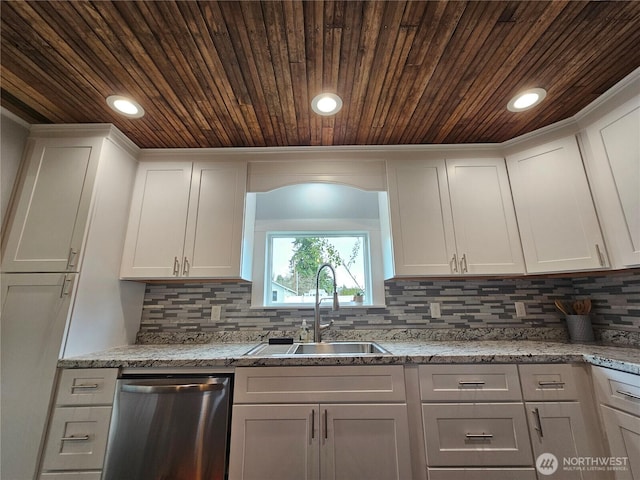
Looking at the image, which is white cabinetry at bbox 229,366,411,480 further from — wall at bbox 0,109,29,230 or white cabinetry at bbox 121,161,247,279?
wall at bbox 0,109,29,230

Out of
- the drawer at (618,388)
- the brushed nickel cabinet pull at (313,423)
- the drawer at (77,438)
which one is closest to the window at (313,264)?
the brushed nickel cabinet pull at (313,423)

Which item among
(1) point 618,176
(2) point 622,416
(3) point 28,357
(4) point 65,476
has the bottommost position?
(4) point 65,476

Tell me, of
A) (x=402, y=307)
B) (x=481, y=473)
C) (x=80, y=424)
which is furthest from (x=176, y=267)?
(x=481, y=473)

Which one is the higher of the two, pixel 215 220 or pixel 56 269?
pixel 215 220

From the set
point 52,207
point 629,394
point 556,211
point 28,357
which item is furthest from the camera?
point 556,211

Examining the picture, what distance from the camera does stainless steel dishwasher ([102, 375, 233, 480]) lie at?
1.22 m

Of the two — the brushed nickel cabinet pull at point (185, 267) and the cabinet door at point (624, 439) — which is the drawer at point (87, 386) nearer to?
the brushed nickel cabinet pull at point (185, 267)

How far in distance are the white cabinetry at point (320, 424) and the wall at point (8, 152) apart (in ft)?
5.69

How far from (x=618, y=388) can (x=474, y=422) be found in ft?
2.09

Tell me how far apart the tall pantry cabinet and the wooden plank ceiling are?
0.25 m

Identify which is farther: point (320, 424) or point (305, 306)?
point (305, 306)

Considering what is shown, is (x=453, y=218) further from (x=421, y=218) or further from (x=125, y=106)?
(x=125, y=106)

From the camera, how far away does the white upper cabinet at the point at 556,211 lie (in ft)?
5.19

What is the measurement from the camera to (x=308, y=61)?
128 centimetres
